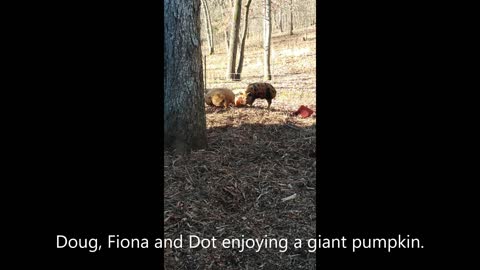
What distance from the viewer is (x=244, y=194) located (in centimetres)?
372

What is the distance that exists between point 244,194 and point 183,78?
1.68 meters

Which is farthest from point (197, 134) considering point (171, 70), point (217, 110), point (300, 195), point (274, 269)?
point (217, 110)

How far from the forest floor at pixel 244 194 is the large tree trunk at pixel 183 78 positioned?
0.78 feet

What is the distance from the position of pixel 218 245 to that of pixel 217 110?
4850mm

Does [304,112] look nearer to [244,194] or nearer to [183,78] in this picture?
[183,78]

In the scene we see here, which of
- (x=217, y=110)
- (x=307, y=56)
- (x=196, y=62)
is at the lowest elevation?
(x=217, y=110)

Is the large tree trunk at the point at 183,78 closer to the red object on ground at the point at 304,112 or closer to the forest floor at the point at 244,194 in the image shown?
the forest floor at the point at 244,194

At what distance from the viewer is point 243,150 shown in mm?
4961

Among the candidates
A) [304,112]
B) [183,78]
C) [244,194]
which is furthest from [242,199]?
[304,112]

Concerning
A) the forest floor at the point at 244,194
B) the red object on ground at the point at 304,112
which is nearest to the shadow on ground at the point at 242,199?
the forest floor at the point at 244,194

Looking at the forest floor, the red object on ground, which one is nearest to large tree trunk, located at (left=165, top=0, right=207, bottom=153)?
the forest floor

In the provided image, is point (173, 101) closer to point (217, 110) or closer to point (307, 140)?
point (307, 140)

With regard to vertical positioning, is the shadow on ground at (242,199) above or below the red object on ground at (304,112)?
below

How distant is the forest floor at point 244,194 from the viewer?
283 cm
